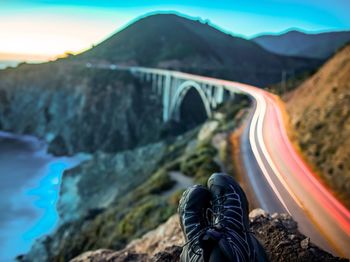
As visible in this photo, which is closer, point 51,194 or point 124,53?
point 51,194

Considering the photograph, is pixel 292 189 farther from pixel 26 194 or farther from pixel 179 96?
pixel 179 96

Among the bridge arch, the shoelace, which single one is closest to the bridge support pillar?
the bridge arch

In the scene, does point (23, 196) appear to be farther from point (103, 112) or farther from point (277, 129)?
point (103, 112)

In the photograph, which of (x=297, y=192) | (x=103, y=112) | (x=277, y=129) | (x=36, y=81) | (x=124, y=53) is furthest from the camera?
(x=124, y=53)

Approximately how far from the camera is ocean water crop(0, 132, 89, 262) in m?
20.7

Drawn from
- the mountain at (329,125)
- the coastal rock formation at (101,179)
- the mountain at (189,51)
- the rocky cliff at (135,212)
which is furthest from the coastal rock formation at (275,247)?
the mountain at (189,51)

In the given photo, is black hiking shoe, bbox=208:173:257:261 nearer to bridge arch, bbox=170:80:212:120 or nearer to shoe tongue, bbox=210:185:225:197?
shoe tongue, bbox=210:185:225:197

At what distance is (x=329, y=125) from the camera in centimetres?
1334

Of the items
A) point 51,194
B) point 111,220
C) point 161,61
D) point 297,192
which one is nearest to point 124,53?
point 161,61

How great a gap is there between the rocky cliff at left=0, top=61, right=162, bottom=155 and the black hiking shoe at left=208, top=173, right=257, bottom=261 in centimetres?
4654

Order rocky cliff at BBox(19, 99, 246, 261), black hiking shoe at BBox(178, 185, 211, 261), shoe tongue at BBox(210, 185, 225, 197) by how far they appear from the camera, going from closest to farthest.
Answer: black hiking shoe at BBox(178, 185, 211, 261) → shoe tongue at BBox(210, 185, 225, 197) → rocky cliff at BBox(19, 99, 246, 261)

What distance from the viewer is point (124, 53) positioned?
299ft

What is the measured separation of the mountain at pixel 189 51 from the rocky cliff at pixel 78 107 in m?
15.0

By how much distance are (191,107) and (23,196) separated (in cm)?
2895
